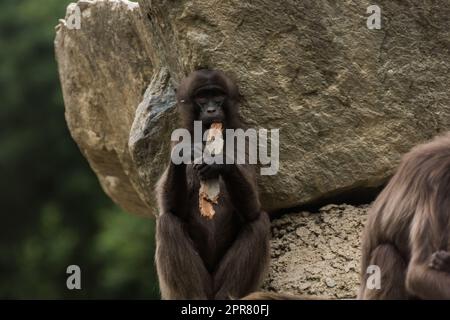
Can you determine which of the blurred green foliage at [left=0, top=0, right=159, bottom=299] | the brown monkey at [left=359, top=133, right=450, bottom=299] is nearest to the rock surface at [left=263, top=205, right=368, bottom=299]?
the brown monkey at [left=359, top=133, right=450, bottom=299]

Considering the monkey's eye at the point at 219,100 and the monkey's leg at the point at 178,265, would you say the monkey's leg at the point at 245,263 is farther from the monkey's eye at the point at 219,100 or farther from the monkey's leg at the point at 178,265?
the monkey's eye at the point at 219,100

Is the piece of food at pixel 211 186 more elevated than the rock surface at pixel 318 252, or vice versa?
the piece of food at pixel 211 186

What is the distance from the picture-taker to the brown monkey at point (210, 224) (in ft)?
33.5

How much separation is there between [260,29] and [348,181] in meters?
1.57

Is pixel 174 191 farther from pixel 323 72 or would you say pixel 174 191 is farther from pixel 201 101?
pixel 323 72

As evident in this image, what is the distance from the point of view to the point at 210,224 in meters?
10.5

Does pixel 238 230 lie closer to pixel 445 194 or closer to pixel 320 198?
pixel 320 198

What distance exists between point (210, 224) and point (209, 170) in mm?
712

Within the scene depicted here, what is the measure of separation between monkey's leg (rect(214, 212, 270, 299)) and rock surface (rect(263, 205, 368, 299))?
419mm

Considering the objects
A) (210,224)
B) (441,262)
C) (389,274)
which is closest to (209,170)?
(210,224)

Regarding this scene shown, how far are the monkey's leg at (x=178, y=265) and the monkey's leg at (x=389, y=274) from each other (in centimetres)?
177

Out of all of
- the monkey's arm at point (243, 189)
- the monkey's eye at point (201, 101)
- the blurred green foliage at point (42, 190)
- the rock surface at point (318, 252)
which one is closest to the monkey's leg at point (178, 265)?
the monkey's arm at point (243, 189)

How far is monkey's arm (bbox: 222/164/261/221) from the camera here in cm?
1020

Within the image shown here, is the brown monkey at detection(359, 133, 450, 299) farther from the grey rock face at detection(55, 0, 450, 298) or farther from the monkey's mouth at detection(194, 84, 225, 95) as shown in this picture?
the monkey's mouth at detection(194, 84, 225, 95)
